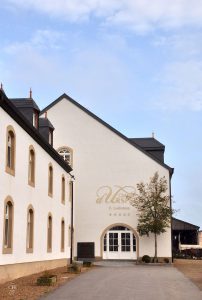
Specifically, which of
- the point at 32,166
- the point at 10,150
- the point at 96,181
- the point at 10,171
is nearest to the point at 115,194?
the point at 96,181

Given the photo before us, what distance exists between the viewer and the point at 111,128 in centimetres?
3991

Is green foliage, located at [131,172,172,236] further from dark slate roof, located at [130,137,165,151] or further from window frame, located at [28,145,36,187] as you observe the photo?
window frame, located at [28,145,36,187]

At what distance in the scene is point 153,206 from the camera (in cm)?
3747

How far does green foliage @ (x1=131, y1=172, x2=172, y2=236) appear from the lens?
36.8m

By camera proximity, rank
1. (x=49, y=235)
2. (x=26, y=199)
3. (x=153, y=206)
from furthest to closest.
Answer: (x=153, y=206) → (x=49, y=235) → (x=26, y=199)

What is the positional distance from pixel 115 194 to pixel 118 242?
374cm

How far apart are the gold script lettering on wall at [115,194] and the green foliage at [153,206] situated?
22.8 inches

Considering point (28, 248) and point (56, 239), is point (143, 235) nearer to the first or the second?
point (56, 239)

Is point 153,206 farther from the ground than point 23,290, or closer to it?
farther from the ground

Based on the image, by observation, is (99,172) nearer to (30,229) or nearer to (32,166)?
(32,166)

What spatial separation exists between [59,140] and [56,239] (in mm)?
11475

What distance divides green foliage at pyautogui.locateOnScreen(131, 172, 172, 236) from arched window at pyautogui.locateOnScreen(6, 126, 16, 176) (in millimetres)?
18005

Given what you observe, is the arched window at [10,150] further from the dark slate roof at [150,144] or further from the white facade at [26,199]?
the dark slate roof at [150,144]

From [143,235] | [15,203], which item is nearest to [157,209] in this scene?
[143,235]
